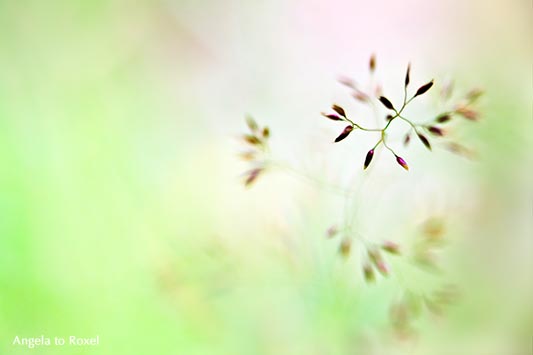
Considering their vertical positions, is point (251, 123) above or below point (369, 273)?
above

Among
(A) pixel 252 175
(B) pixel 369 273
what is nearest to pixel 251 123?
(A) pixel 252 175

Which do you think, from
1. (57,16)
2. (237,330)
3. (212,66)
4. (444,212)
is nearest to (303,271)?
(237,330)

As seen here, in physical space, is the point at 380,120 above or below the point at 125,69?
below

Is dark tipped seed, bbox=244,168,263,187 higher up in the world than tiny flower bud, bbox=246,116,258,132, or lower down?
lower down

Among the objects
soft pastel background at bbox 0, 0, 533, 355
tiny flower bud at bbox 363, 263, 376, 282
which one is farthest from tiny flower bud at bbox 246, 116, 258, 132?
tiny flower bud at bbox 363, 263, 376, 282

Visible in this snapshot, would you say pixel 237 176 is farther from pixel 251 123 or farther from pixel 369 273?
pixel 369 273

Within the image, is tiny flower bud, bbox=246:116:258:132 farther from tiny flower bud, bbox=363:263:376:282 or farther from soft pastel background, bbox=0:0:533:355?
tiny flower bud, bbox=363:263:376:282

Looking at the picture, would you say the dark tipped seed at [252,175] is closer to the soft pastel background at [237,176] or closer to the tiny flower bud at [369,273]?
the soft pastel background at [237,176]

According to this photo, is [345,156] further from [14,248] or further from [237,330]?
[14,248]
